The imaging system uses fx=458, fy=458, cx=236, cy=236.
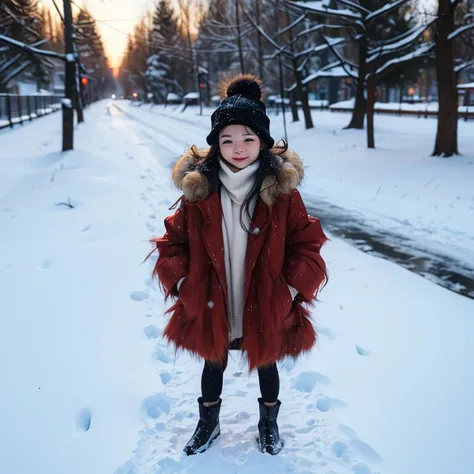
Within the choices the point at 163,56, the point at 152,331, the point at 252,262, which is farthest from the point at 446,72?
the point at 163,56

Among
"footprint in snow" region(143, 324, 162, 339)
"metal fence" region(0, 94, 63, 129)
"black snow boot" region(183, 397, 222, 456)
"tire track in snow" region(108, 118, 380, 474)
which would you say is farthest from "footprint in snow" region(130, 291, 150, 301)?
"metal fence" region(0, 94, 63, 129)

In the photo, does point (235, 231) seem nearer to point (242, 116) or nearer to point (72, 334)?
point (242, 116)

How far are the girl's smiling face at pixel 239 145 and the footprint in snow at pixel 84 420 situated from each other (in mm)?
1659

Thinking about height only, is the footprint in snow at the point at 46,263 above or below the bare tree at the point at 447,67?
below

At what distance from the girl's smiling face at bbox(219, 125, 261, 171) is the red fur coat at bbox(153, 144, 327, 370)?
0.44 ft

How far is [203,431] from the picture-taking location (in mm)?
2365

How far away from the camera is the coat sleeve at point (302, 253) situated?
1.99m

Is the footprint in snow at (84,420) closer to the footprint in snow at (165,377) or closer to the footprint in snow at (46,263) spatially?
the footprint in snow at (165,377)

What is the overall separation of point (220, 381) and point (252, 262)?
70 centimetres

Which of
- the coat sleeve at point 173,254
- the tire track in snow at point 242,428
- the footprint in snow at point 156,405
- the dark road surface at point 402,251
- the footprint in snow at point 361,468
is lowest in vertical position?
the footprint in snow at point 361,468

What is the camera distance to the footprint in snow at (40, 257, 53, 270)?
4.44m

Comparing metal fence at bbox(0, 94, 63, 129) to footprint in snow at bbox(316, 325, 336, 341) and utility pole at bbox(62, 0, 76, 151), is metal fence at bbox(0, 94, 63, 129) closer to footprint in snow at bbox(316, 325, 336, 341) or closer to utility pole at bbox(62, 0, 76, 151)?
utility pole at bbox(62, 0, 76, 151)

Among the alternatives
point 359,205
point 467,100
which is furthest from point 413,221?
point 467,100

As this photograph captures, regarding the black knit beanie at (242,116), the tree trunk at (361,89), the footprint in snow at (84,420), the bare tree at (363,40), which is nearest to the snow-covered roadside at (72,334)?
the footprint in snow at (84,420)
